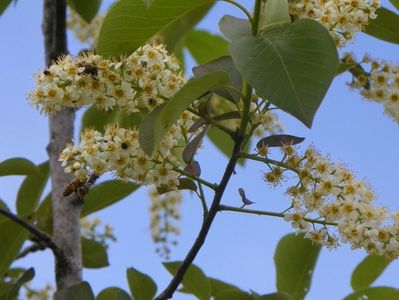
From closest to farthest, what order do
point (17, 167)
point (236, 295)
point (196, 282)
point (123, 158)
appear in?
point (123, 158)
point (236, 295)
point (196, 282)
point (17, 167)

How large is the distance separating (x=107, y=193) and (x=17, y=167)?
319 mm

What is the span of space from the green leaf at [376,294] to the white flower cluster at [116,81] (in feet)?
3.20

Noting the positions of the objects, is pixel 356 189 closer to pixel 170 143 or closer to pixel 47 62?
pixel 170 143

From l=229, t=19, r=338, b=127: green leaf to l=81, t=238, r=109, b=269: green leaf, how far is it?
137 cm

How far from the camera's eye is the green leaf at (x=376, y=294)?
7.37 feet

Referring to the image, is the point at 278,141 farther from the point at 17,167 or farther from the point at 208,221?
the point at 17,167

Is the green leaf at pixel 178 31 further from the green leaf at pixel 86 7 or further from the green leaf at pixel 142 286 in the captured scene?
the green leaf at pixel 142 286

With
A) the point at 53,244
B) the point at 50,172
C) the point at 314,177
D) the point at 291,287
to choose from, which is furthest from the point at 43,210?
the point at 314,177

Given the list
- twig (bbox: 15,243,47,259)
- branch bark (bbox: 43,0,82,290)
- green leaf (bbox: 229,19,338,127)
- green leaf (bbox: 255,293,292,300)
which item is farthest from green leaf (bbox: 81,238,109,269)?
green leaf (bbox: 229,19,338,127)

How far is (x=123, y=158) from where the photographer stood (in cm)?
159

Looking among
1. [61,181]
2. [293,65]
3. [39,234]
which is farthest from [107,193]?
[293,65]

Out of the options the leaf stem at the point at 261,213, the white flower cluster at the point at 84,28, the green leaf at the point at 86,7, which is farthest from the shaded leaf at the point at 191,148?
the white flower cluster at the point at 84,28

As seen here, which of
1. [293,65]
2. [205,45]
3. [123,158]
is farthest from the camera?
[205,45]

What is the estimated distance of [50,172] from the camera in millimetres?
2521
